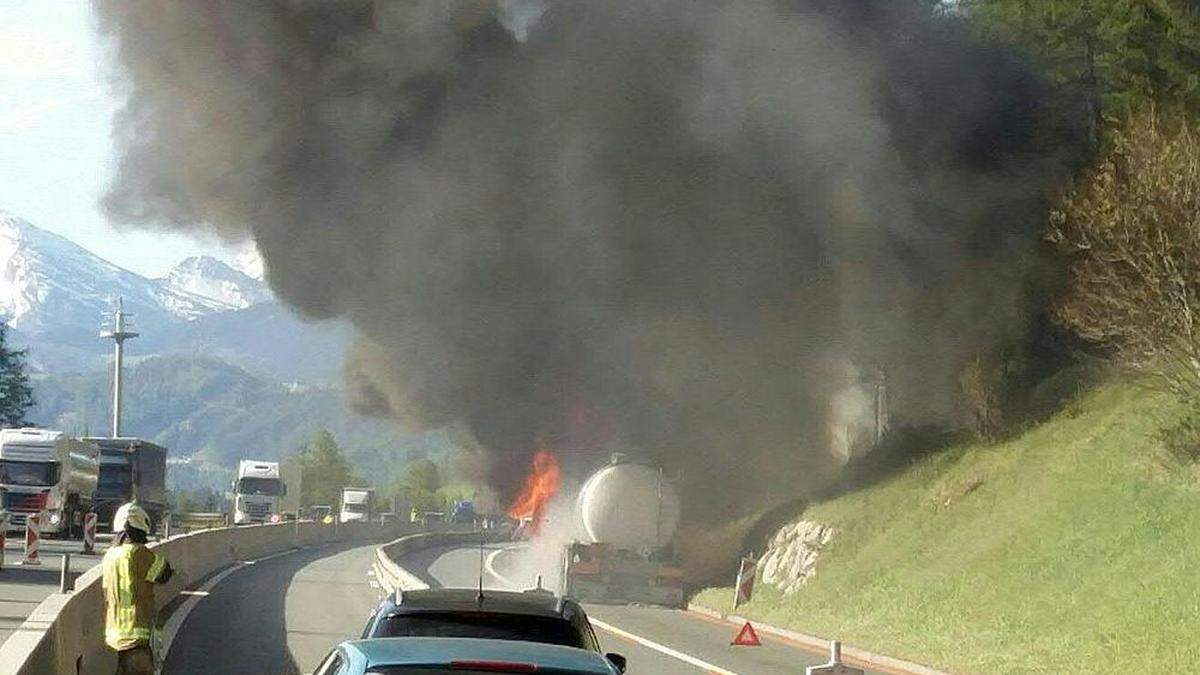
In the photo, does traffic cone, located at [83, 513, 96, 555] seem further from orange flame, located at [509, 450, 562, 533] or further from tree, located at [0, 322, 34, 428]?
tree, located at [0, 322, 34, 428]

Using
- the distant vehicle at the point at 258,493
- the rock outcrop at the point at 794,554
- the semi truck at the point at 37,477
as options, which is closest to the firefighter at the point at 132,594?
the rock outcrop at the point at 794,554

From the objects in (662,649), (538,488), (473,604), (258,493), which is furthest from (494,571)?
(473,604)

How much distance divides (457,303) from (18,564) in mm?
14458

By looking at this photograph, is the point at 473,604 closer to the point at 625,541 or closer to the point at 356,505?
the point at 625,541

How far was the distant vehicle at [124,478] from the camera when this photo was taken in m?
71.3

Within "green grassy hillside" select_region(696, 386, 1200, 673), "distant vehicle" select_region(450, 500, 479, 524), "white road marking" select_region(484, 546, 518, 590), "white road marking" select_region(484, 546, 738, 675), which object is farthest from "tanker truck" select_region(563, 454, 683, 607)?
"distant vehicle" select_region(450, 500, 479, 524)

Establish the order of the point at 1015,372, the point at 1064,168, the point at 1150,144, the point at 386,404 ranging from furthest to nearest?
the point at 386,404
the point at 1064,168
the point at 1015,372
the point at 1150,144

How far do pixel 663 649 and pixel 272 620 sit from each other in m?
6.33

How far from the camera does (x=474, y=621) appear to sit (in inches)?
408

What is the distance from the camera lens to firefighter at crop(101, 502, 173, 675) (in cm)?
1349

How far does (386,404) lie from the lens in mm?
56531

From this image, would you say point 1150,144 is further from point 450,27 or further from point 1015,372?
point 450,27

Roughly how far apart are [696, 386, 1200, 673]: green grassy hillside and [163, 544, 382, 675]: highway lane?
24.4 feet

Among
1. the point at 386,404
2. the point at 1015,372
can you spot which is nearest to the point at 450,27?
the point at 386,404
